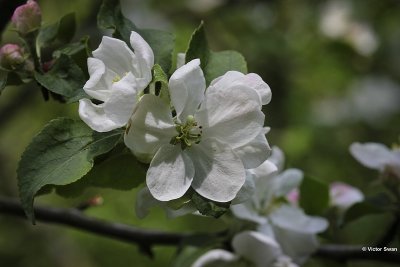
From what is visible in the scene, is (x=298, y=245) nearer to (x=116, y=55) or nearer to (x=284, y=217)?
(x=284, y=217)

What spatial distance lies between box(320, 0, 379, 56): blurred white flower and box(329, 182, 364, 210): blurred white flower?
157cm

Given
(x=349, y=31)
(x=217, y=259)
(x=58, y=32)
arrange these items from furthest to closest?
1. (x=349, y=31)
2. (x=217, y=259)
3. (x=58, y=32)

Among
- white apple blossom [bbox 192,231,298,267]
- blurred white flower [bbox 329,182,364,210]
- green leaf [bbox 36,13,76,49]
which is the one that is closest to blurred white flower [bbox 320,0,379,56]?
blurred white flower [bbox 329,182,364,210]

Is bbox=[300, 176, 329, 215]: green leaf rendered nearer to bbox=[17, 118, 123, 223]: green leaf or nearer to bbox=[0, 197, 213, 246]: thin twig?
bbox=[0, 197, 213, 246]: thin twig

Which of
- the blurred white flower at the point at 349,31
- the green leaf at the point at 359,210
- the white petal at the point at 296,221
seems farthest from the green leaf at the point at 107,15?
the blurred white flower at the point at 349,31

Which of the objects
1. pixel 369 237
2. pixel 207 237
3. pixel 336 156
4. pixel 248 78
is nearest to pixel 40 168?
pixel 248 78

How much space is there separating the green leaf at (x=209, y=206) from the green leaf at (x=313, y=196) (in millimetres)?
445

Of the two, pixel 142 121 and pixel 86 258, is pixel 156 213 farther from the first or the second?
pixel 142 121

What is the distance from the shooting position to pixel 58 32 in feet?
3.15

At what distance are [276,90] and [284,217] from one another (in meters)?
1.73

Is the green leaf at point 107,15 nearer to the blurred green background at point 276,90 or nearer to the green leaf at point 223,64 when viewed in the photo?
the green leaf at point 223,64

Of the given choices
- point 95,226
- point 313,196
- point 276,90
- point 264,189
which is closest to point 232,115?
point 264,189

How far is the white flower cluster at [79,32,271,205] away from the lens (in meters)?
0.75

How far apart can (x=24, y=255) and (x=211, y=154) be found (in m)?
2.08
